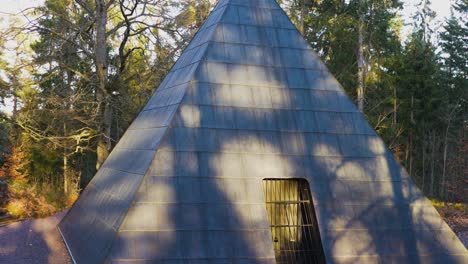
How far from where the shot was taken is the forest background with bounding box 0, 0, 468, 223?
14664 mm

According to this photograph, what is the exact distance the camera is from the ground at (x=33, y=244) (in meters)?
7.50

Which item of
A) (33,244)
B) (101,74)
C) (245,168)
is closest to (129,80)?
(101,74)

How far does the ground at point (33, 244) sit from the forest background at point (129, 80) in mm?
2246

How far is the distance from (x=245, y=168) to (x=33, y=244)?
5082mm

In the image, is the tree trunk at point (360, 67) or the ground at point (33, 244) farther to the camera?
the tree trunk at point (360, 67)

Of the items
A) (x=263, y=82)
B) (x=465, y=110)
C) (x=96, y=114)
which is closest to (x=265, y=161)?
(x=263, y=82)

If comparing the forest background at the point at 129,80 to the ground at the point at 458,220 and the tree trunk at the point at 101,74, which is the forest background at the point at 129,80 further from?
the ground at the point at 458,220

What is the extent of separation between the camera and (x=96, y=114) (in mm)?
14430

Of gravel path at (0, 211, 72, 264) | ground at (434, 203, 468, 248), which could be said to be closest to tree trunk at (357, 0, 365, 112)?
ground at (434, 203, 468, 248)

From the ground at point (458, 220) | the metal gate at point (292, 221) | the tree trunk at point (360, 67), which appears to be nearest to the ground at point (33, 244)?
the ground at point (458, 220)

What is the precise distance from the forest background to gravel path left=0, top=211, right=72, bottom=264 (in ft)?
7.92

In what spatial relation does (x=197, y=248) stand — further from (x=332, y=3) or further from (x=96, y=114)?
(x=332, y=3)

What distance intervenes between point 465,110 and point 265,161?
95.5 feet

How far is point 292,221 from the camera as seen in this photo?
21.4 ft
